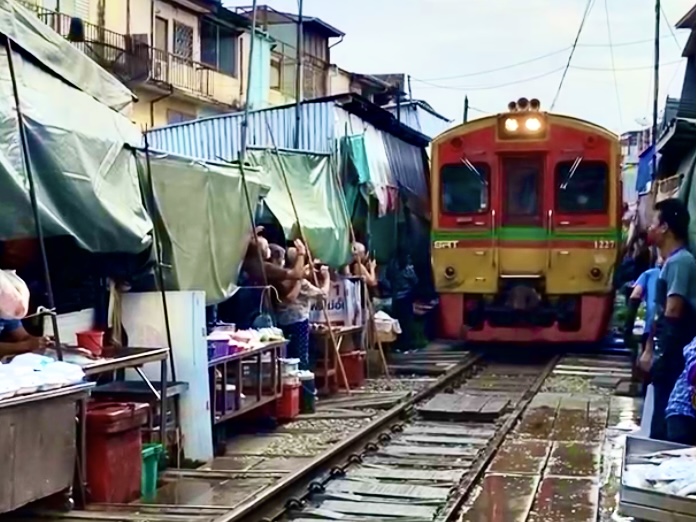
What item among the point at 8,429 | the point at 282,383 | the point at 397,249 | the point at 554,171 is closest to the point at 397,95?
the point at 397,249

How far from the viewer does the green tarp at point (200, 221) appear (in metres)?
8.99

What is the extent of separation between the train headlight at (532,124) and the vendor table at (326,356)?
480 centimetres

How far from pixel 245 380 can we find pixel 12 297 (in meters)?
3.57

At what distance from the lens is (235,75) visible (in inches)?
1196

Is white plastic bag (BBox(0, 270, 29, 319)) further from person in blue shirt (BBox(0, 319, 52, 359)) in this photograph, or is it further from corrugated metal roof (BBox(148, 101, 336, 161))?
corrugated metal roof (BBox(148, 101, 336, 161))

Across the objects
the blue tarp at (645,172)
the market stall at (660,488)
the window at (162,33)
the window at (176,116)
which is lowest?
the market stall at (660,488)

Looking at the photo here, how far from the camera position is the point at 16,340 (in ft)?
23.2

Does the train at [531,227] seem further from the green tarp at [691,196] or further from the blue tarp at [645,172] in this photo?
the green tarp at [691,196]

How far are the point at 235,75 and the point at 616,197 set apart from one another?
1684 cm

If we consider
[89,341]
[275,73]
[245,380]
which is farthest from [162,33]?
[89,341]

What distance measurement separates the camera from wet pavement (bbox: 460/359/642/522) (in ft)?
23.9

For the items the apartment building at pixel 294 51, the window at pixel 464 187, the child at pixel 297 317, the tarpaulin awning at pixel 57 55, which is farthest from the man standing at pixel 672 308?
the apartment building at pixel 294 51

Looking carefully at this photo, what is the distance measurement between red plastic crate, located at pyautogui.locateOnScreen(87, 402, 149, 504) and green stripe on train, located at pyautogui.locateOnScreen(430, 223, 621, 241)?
906 cm

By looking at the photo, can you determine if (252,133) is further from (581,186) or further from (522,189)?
(581,186)
